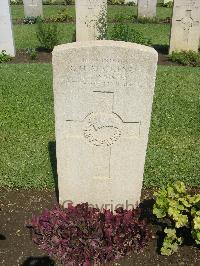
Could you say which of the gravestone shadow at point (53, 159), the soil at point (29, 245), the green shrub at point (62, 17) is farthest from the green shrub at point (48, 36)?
the soil at point (29, 245)

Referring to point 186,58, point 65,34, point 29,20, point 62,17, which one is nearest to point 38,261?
point 186,58

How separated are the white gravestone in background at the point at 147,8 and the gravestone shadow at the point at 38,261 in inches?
600

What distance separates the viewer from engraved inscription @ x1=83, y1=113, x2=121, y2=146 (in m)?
3.65

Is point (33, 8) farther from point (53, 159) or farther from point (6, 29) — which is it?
point (53, 159)

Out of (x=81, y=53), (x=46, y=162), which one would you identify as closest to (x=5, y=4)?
(x=46, y=162)

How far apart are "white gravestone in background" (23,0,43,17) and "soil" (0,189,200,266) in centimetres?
1422

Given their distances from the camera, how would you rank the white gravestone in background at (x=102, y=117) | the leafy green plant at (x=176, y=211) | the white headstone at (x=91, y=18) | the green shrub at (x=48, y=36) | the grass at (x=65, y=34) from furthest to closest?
the grass at (x=65, y=34) → the white headstone at (x=91, y=18) → the green shrub at (x=48, y=36) → the leafy green plant at (x=176, y=211) → the white gravestone in background at (x=102, y=117)

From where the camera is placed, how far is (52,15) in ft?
58.2

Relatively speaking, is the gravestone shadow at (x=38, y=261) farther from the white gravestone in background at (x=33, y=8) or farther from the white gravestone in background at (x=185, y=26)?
the white gravestone in background at (x=33, y=8)

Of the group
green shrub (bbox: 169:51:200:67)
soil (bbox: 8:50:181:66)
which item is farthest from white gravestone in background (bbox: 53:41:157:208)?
soil (bbox: 8:50:181:66)

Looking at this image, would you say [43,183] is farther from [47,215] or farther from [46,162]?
[47,215]

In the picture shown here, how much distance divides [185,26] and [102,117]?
872 centimetres

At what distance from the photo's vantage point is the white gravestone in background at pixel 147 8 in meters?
16.8

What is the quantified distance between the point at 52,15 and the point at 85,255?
16010 millimetres
